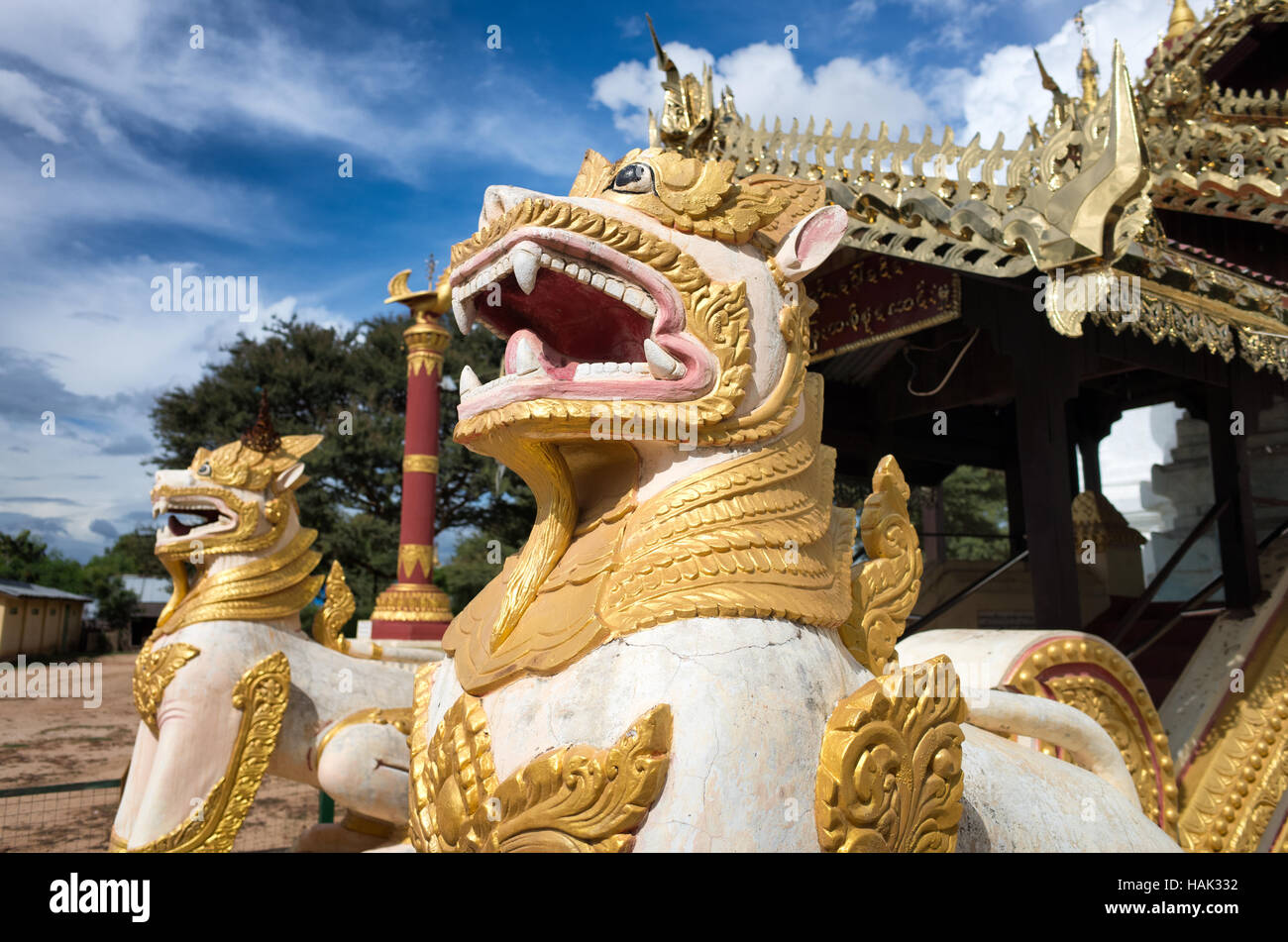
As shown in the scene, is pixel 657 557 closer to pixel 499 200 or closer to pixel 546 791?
pixel 546 791

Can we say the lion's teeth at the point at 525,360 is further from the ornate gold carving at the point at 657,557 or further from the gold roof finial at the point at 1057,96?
the gold roof finial at the point at 1057,96

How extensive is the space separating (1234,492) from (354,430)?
16.4 metres

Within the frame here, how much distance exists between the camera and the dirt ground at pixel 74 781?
23.0 feet

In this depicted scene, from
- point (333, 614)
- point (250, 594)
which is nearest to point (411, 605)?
point (333, 614)

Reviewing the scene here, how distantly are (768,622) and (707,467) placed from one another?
0.37 meters

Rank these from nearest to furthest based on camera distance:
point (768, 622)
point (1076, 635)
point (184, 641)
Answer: point (768, 622), point (1076, 635), point (184, 641)

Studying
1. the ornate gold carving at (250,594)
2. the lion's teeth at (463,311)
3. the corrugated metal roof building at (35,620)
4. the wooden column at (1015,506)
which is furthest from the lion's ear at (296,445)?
the corrugated metal roof building at (35,620)

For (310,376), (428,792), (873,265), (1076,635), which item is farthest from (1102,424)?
(310,376)

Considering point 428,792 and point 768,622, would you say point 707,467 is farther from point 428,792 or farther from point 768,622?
point 428,792

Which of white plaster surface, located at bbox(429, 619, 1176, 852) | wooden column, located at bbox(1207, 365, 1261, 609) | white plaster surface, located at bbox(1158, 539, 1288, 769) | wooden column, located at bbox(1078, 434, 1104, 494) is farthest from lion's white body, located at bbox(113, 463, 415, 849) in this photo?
wooden column, located at bbox(1078, 434, 1104, 494)

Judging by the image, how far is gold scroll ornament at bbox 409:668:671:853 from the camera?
1.54 metres

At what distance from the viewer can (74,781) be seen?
358 inches

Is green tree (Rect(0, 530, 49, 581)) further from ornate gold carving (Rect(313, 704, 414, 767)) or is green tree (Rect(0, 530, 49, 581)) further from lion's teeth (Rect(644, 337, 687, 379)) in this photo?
lion's teeth (Rect(644, 337, 687, 379))
